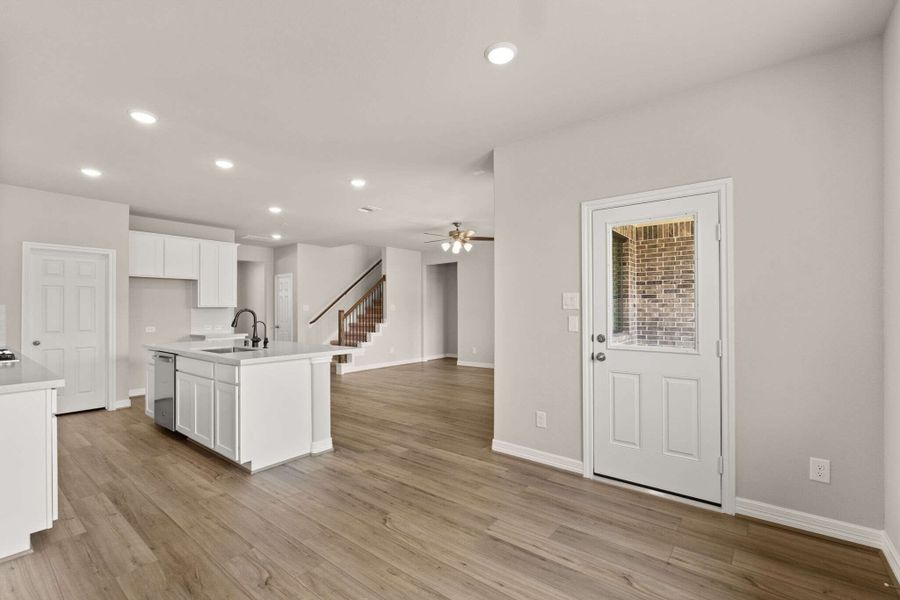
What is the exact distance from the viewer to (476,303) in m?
9.34

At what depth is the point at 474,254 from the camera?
931 centimetres

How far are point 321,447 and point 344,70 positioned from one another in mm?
3025

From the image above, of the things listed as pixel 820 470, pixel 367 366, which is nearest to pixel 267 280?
pixel 367 366

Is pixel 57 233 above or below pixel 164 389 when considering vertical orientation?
above

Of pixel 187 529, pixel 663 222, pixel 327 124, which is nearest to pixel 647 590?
pixel 663 222

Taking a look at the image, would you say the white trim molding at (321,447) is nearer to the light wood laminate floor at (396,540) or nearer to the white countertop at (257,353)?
the light wood laminate floor at (396,540)

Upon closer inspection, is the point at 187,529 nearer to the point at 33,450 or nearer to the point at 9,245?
the point at 33,450

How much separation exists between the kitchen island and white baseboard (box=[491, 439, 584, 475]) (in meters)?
1.56

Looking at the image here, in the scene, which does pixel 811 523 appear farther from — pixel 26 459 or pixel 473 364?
pixel 473 364

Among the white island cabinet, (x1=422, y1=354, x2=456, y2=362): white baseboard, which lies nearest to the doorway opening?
(x1=422, y1=354, x2=456, y2=362): white baseboard

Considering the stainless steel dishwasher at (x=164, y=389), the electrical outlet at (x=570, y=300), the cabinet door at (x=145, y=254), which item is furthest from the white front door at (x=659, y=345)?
the cabinet door at (x=145, y=254)

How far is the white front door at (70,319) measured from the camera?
4.82 metres

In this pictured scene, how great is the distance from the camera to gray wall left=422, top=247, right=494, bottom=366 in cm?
912

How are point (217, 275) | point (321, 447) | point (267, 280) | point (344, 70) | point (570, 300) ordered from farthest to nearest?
point (267, 280) < point (217, 275) < point (321, 447) < point (570, 300) < point (344, 70)
